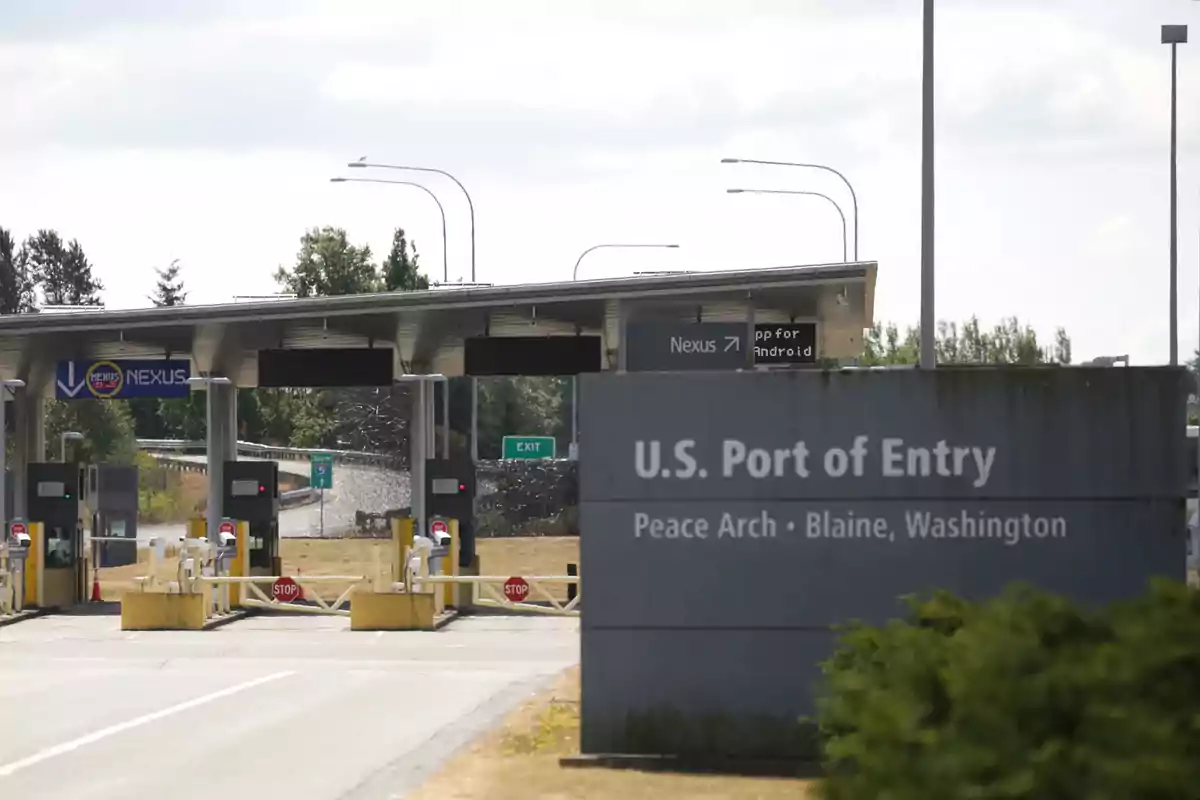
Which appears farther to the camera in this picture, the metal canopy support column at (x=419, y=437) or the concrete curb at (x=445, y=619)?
the metal canopy support column at (x=419, y=437)

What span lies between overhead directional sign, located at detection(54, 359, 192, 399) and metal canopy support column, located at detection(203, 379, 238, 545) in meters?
1.38

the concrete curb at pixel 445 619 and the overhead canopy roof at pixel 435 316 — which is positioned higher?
the overhead canopy roof at pixel 435 316

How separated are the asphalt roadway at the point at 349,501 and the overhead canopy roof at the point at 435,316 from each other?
3306cm

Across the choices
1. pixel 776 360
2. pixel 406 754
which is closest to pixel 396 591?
pixel 776 360

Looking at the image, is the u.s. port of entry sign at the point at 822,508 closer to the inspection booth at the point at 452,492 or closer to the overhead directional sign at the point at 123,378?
the inspection booth at the point at 452,492

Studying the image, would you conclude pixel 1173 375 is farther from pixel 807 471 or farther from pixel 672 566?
pixel 672 566

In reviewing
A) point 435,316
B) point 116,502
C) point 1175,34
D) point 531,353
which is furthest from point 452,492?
point 1175,34

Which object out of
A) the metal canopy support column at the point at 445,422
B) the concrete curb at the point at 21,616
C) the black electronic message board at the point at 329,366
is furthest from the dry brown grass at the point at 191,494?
the black electronic message board at the point at 329,366

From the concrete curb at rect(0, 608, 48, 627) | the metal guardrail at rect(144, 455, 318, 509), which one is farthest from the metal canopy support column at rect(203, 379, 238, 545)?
the metal guardrail at rect(144, 455, 318, 509)

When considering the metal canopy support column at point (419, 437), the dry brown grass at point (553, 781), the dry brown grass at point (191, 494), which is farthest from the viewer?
the dry brown grass at point (191, 494)

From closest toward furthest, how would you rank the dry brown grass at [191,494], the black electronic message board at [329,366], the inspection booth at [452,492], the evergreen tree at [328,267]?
the black electronic message board at [329,366] → the inspection booth at [452,492] → the dry brown grass at [191,494] → the evergreen tree at [328,267]

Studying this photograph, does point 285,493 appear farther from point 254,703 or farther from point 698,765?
point 698,765

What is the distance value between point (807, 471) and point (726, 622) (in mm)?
1079

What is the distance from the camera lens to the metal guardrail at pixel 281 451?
248 ft
